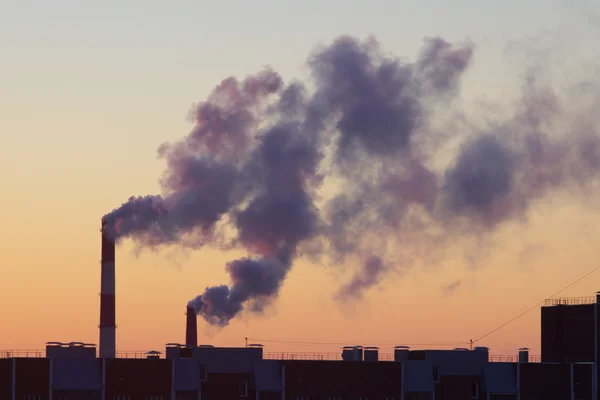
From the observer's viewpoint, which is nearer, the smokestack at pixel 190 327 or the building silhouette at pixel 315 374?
the building silhouette at pixel 315 374

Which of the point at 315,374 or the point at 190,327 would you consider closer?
the point at 315,374

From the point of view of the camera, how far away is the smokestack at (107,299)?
12031 cm

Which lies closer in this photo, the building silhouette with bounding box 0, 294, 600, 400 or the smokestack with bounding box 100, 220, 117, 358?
the building silhouette with bounding box 0, 294, 600, 400

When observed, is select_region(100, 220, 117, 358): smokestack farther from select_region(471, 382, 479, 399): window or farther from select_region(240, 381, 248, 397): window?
select_region(471, 382, 479, 399): window

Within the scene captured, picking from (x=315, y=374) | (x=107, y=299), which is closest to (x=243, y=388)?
(x=315, y=374)

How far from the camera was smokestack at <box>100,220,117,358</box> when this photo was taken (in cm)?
12031

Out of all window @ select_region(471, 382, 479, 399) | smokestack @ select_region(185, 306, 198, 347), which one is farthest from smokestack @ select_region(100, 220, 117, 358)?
window @ select_region(471, 382, 479, 399)

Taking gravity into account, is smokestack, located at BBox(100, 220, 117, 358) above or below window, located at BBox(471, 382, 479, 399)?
above

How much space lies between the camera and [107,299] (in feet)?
400

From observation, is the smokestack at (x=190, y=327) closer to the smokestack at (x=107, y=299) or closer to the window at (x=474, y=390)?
the smokestack at (x=107, y=299)

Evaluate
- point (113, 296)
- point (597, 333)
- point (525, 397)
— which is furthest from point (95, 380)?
point (597, 333)

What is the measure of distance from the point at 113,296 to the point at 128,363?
19.1 metres

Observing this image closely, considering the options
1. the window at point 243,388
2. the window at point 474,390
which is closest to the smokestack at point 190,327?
the window at point 243,388

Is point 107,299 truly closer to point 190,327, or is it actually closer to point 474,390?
point 190,327
